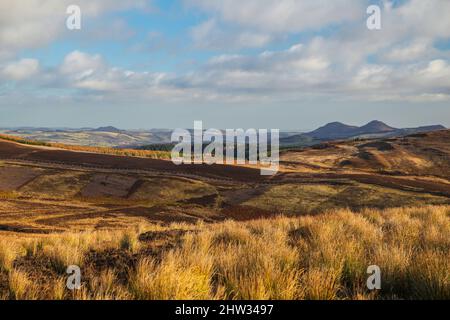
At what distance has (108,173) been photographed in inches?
1662

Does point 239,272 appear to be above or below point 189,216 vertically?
above

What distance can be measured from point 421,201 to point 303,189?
10143mm

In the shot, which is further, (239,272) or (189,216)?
(189,216)

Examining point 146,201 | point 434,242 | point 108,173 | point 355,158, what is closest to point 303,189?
point 146,201

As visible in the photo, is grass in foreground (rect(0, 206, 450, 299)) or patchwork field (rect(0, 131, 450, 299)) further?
patchwork field (rect(0, 131, 450, 299))

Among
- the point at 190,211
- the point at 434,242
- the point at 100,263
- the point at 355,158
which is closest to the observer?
the point at 100,263

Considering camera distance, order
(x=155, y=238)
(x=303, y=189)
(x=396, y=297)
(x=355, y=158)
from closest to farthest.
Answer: (x=396, y=297), (x=155, y=238), (x=303, y=189), (x=355, y=158)

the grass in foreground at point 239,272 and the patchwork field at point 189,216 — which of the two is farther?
the patchwork field at point 189,216

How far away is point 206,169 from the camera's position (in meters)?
48.5
